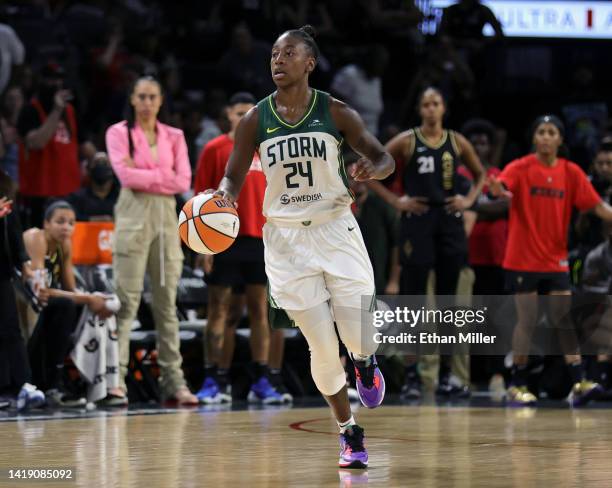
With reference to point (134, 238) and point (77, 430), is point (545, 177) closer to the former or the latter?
point (134, 238)

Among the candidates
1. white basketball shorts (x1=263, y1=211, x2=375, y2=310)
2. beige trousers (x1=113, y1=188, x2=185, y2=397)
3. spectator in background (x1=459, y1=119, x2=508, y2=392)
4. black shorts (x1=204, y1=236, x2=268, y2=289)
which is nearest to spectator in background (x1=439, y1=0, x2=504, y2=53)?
spectator in background (x1=459, y1=119, x2=508, y2=392)

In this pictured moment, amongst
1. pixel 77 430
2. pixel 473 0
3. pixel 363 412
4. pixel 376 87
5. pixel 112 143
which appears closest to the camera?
pixel 77 430

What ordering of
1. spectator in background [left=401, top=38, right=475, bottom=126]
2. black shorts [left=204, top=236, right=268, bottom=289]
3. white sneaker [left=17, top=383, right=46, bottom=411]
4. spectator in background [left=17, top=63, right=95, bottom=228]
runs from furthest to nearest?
spectator in background [left=401, top=38, right=475, bottom=126] < spectator in background [left=17, top=63, right=95, bottom=228] < black shorts [left=204, top=236, right=268, bottom=289] < white sneaker [left=17, top=383, right=46, bottom=411]

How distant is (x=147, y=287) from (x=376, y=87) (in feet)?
14.5

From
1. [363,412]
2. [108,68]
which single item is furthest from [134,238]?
[108,68]

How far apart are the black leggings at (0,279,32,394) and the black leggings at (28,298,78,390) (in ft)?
1.54

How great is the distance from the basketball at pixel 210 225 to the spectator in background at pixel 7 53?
22.0 ft

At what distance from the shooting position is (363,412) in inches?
351

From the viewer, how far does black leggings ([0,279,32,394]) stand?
8.76 meters

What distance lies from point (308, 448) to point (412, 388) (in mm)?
3633

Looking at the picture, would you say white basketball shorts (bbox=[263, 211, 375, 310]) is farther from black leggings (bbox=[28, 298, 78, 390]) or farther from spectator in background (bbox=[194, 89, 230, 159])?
spectator in background (bbox=[194, 89, 230, 159])

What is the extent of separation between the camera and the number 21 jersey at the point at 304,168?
5.93 m

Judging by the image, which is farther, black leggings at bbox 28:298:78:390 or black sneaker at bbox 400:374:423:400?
black sneaker at bbox 400:374:423:400

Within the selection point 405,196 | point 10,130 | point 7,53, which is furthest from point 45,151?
point 405,196
